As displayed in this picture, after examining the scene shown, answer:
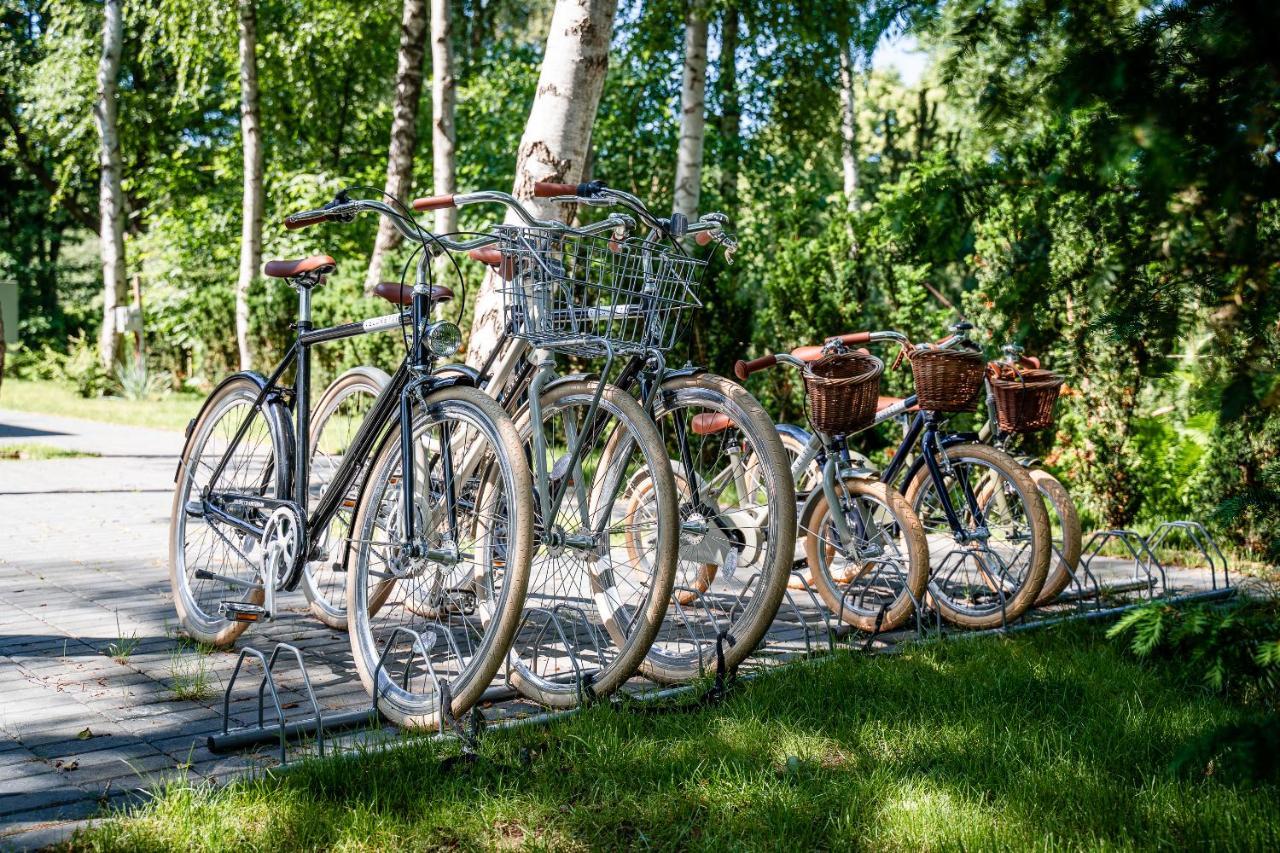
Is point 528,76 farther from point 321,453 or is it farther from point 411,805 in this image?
point 411,805

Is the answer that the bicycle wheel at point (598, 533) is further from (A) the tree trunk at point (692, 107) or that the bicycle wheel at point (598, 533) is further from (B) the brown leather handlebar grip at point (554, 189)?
(A) the tree trunk at point (692, 107)

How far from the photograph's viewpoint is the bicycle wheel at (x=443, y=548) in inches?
134

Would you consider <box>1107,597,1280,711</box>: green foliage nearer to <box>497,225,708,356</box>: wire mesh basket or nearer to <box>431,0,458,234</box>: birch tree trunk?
<box>497,225,708,356</box>: wire mesh basket

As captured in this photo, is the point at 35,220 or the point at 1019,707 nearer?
the point at 1019,707

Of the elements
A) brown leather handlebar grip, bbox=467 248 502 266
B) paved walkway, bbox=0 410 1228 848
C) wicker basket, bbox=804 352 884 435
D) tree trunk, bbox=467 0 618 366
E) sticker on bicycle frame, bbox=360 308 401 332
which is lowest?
paved walkway, bbox=0 410 1228 848

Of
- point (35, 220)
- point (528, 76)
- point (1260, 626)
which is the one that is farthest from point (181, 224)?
point (1260, 626)

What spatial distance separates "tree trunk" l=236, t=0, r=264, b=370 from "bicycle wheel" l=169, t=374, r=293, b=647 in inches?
509

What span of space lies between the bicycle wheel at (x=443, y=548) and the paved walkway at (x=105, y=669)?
0.31m

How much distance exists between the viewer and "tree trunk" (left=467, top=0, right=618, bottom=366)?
6.21 metres

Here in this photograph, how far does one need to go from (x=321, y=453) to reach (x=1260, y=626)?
11.8 ft

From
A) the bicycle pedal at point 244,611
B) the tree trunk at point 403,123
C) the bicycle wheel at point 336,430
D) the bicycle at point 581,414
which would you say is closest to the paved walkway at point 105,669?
the bicycle wheel at point 336,430

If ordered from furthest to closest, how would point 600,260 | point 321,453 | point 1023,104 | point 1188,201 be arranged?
point 321,453 → point 600,260 → point 1023,104 → point 1188,201

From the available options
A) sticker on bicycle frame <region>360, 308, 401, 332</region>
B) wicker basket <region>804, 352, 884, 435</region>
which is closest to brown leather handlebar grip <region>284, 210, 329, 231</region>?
sticker on bicycle frame <region>360, 308, 401, 332</region>

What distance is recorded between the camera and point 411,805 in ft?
9.29
